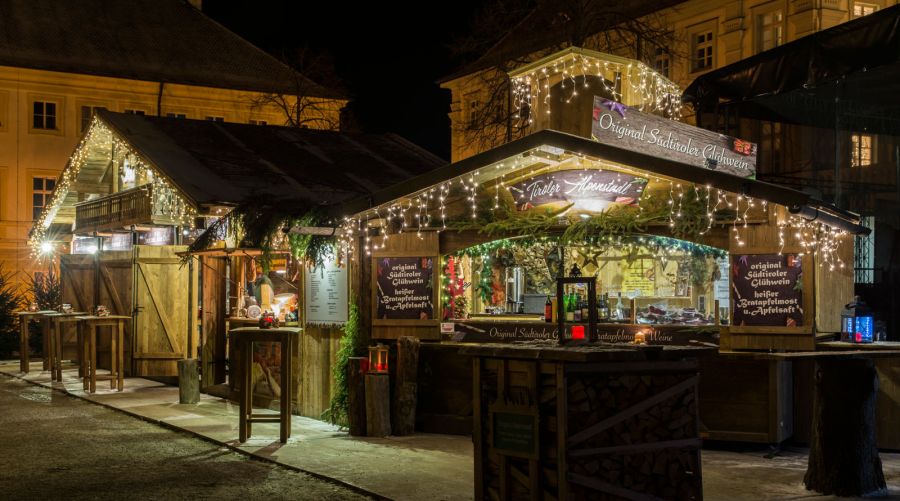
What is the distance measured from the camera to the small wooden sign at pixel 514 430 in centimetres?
680

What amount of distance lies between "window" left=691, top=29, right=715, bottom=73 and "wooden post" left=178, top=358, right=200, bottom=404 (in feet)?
68.5

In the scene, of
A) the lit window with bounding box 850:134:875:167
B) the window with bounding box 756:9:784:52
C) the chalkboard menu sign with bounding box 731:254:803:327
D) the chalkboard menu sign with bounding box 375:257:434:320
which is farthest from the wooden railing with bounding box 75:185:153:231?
the window with bounding box 756:9:784:52

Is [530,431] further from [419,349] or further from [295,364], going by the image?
[295,364]

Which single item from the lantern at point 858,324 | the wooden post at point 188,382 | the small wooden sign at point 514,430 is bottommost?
the wooden post at point 188,382

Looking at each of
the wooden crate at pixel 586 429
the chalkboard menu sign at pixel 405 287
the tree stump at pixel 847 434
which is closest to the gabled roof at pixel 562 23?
the chalkboard menu sign at pixel 405 287

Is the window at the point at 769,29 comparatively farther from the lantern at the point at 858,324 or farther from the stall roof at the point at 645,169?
the stall roof at the point at 645,169

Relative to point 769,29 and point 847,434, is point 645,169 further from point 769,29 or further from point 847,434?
point 769,29

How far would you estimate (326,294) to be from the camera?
13266 mm

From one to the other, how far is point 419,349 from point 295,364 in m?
2.25

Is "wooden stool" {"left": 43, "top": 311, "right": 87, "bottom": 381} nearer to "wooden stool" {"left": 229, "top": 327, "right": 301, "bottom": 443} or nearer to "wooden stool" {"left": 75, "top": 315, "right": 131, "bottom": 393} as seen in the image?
"wooden stool" {"left": 75, "top": 315, "right": 131, "bottom": 393}

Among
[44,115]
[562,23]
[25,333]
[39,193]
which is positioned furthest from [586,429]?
[44,115]

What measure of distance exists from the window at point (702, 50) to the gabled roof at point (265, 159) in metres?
13.5

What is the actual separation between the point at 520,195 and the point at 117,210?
9.40 metres

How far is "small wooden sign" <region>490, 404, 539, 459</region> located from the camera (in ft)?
22.3
